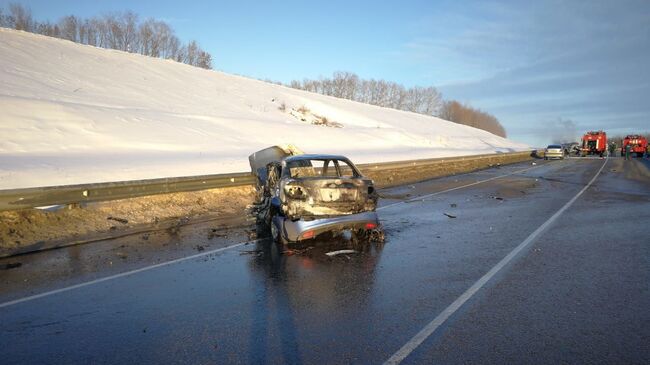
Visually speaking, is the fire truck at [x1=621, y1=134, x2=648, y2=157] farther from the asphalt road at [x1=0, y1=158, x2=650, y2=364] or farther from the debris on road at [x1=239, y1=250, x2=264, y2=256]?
the debris on road at [x1=239, y1=250, x2=264, y2=256]

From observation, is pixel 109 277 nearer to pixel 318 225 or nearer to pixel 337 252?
pixel 318 225

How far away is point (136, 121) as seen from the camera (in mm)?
26531

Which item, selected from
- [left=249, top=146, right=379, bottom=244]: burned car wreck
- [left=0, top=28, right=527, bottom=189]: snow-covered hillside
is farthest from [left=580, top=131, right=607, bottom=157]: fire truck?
[left=249, top=146, right=379, bottom=244]: burned car wreck

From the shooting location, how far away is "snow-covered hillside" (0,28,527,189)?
16.9m

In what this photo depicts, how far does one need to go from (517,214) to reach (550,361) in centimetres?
778

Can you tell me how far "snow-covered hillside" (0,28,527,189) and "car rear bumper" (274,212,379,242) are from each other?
8319 mm

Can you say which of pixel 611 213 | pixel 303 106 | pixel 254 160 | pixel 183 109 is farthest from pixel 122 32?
pixel 611 213

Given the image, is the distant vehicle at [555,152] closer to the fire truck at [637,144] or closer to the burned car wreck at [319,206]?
the fire truck at [637,144]

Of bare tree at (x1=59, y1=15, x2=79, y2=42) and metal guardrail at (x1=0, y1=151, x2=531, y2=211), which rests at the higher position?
bare tree at (x1=59, y1=15, x2=79, y2=42)

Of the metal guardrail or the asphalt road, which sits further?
the metal guardrail

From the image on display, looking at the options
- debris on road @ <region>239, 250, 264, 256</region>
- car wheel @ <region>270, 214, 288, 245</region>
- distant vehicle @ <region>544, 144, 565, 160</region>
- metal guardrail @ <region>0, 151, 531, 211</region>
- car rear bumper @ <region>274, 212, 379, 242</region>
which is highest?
distant vehicle @ <region>544, 144, 565, 160</region>

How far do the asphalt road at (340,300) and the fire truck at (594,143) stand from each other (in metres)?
53.7

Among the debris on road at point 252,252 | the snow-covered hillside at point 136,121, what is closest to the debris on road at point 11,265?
the debris on road at point 252,252

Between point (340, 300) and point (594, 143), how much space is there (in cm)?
6007
